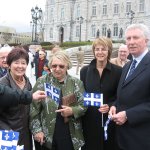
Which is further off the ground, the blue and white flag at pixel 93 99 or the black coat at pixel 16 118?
the blue and white flag at pixel 93 99

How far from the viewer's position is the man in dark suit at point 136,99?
311 cm

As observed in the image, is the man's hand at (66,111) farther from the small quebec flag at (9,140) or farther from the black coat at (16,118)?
the small quebec flag at (9,140)

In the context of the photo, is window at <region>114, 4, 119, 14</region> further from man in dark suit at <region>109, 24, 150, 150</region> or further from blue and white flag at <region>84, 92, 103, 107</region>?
man in dark suit at <region>109, 24, 150, 150</region>

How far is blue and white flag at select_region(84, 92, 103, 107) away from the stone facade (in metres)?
45.4

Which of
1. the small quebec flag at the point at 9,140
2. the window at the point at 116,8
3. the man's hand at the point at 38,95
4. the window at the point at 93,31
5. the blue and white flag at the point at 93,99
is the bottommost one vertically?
the small quebec flag at the point at 9,140

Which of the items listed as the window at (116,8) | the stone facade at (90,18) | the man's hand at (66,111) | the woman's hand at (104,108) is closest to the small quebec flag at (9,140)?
the man's hand at (66,111)

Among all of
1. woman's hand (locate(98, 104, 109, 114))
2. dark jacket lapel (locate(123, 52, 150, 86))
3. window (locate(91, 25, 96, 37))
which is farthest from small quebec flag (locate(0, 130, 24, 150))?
window (locate(91, 25, 96, 37))

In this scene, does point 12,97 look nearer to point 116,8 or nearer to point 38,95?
point 38,95

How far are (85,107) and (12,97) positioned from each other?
93 cm

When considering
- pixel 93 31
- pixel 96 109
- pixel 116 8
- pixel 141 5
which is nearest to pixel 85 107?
pixel 96 109

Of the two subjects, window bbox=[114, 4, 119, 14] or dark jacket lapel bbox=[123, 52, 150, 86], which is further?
window bbox=[114, 4, 119, 14]

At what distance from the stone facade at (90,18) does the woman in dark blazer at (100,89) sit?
148 feet

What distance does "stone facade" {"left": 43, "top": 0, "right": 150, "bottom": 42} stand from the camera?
52938 mm

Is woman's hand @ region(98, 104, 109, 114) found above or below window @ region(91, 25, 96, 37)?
below
